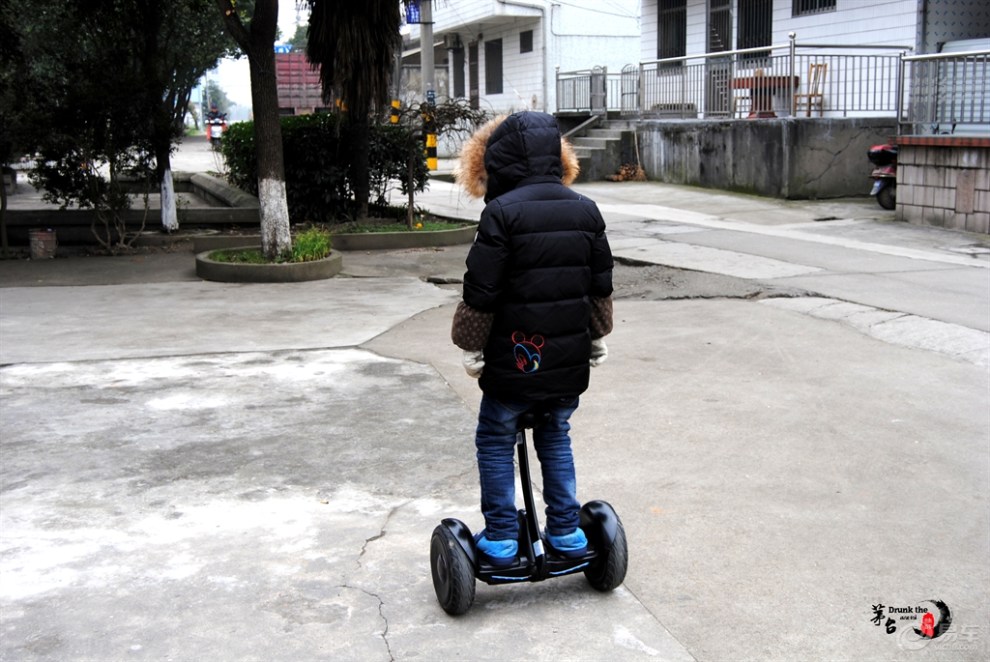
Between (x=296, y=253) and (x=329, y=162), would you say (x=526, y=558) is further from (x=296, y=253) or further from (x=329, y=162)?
(x=329, y=162)

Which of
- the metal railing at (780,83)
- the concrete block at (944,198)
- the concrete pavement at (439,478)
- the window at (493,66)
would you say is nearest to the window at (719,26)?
the metal railing at (780,83)

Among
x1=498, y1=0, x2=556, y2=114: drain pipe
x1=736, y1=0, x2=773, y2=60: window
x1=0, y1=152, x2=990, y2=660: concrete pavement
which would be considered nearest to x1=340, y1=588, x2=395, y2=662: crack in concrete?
x1=0, y1=152, x2=990, y2=660: concrete pavement

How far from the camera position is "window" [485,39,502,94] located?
112 feet

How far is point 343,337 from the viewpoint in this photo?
8148 millimetres

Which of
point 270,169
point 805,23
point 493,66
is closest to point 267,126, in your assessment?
point 270,169

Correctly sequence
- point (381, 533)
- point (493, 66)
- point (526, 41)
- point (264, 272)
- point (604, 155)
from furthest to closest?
point (493, 66) → point (526, 41) → point (604, 155) → point (264, 272) → point (381, 533)

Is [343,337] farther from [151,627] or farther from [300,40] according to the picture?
[300,40]

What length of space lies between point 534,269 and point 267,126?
27.9 feet

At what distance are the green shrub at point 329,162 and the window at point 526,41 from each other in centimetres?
1775

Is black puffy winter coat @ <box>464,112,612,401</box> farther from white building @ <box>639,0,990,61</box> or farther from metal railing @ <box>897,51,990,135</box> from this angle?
white building @ <box>639,0,990,61</box>

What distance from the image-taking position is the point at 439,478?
5.04 meters

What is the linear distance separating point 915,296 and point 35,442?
7.29m

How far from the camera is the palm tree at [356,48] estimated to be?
1323cm

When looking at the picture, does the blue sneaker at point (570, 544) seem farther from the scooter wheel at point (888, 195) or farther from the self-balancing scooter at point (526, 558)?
the scooter wheel at point (888, 195)
